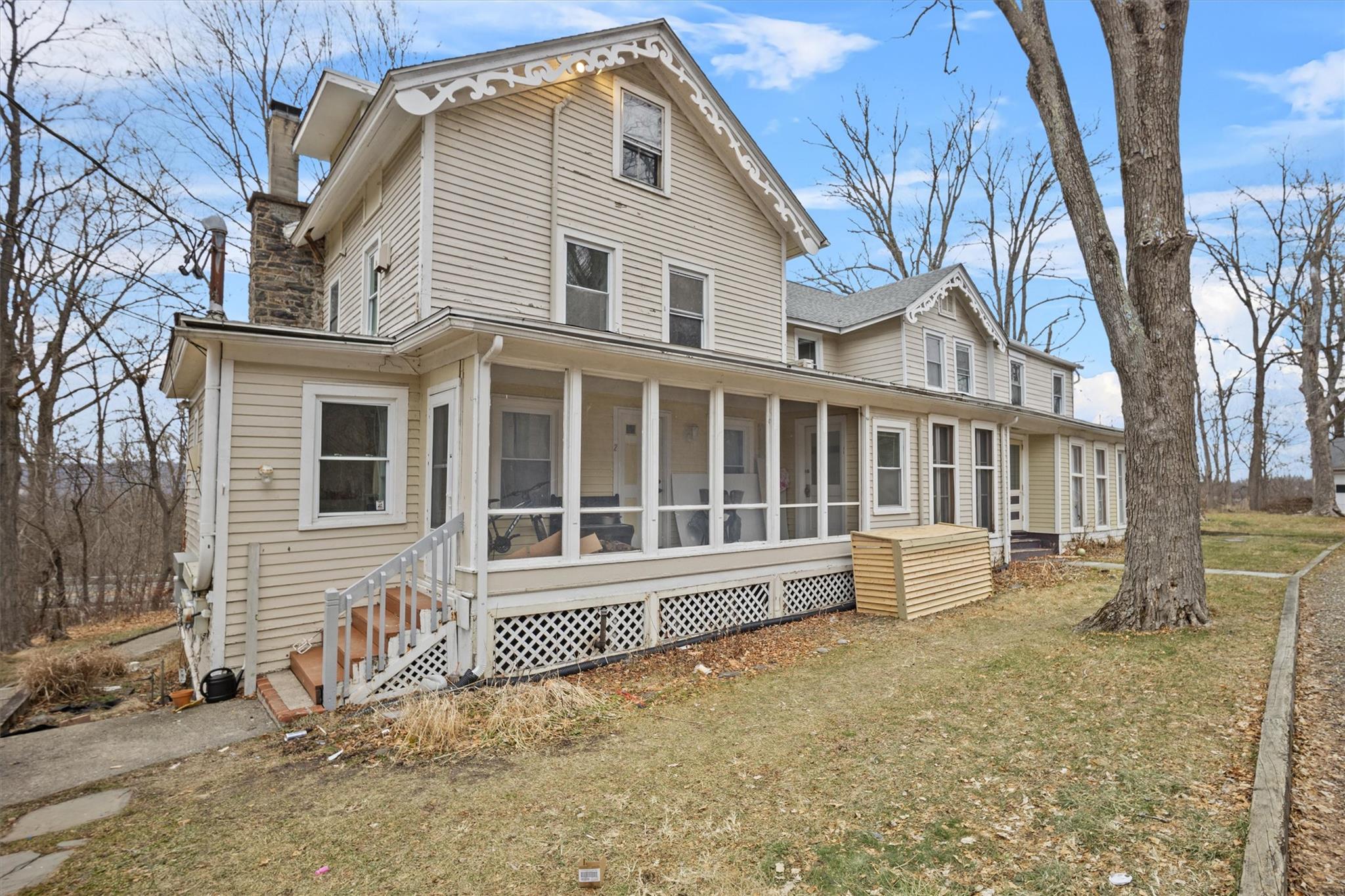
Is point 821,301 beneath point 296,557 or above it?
above

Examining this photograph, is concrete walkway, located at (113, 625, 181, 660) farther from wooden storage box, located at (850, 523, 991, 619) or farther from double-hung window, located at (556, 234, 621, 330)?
wooden storage box, located at (850, 523, 991, 619)

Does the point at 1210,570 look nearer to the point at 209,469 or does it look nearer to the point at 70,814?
the point at 209,469

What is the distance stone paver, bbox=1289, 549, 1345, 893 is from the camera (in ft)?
9.57

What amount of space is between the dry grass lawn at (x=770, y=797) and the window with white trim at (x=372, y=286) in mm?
5585

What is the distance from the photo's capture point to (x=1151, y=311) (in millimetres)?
7602

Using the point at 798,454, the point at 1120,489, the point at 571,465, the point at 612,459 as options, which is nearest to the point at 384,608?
the point at 571,465

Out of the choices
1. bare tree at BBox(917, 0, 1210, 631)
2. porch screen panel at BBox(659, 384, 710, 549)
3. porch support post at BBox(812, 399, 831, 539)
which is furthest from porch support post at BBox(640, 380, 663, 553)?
bare tree at BBox(917, 0, 1210, 631)

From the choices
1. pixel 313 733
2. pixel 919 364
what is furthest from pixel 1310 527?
pixel 313 733

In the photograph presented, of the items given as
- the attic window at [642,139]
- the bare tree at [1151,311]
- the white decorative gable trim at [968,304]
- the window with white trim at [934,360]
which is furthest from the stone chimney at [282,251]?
the window with white trim at [934,360]

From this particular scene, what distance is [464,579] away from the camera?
6156 mm

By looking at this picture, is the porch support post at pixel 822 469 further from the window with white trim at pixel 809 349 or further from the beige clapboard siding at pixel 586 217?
the window with white trim at pixel 809 349

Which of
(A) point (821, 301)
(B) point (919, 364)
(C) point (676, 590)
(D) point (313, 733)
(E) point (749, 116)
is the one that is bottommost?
Answer: (D) point (313, 733)

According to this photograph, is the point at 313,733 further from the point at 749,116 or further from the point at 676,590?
the point at 749,116

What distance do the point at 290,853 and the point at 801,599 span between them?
6931mm
